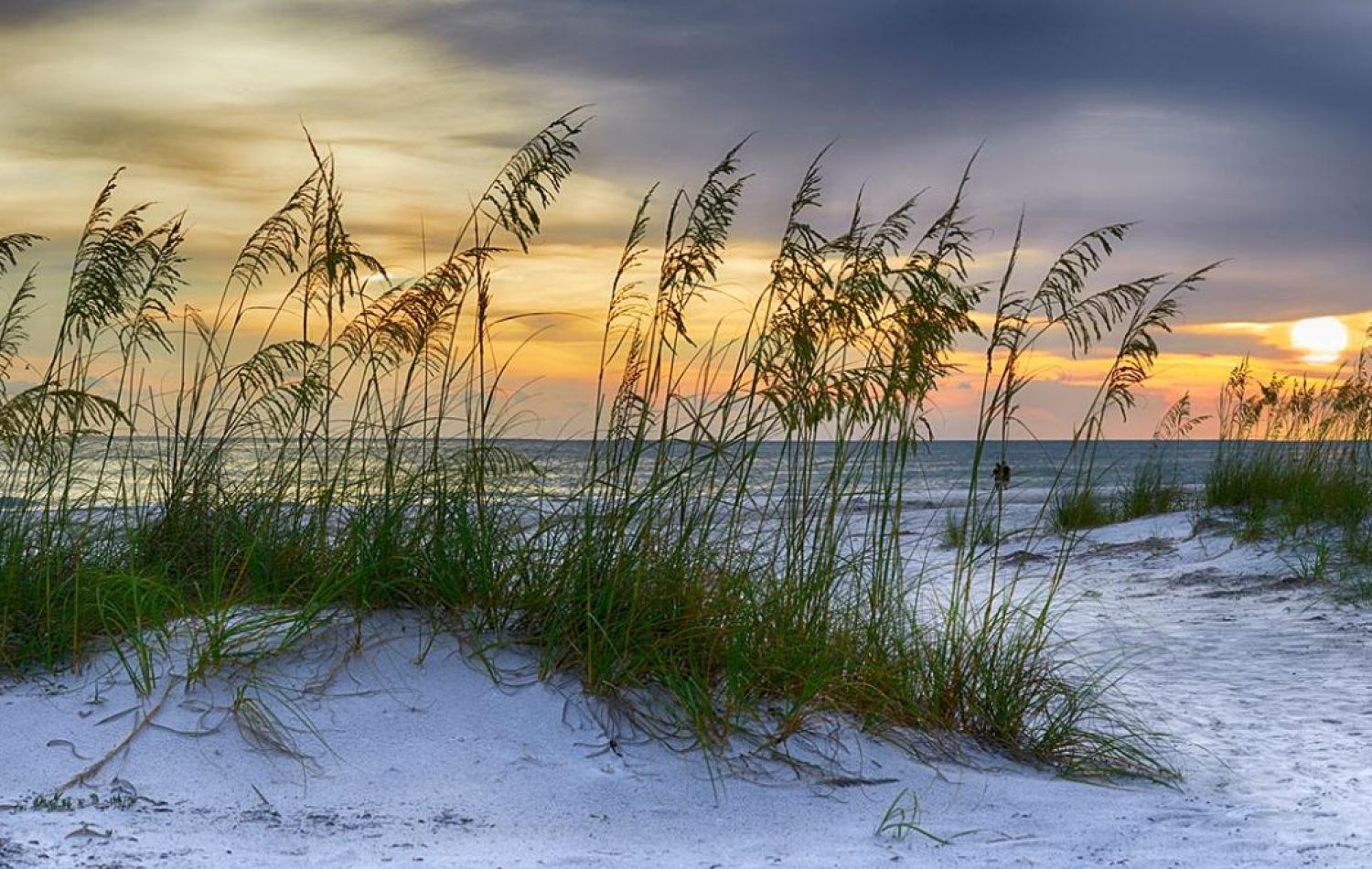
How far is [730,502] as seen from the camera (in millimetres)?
5000

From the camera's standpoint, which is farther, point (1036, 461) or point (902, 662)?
point (1036, 461)

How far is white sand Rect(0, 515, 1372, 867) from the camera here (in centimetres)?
396

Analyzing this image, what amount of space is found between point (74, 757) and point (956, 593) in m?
3.33

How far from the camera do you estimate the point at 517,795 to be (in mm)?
4281

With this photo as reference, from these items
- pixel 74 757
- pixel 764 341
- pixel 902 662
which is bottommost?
pixel 74 757

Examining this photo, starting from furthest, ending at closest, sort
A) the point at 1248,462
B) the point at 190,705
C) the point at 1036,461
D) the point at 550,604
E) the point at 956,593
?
1. the point at 1036,461
2. the point at 1248,462
3. the point at 956,593
4. the point at 550,604
5. the point at 190,705

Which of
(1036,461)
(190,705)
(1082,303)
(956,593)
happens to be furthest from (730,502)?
(1036,461)

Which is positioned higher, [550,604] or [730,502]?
[730,502]

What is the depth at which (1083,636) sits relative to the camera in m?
7.77

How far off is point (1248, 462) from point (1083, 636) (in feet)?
19.5

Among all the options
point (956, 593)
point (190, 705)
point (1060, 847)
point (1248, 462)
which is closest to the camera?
point (1060, 847)

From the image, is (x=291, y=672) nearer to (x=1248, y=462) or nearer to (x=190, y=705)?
(x=190, y=705)

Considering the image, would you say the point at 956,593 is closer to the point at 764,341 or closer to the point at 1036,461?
the point at 764,341

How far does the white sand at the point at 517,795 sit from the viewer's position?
156 inches
